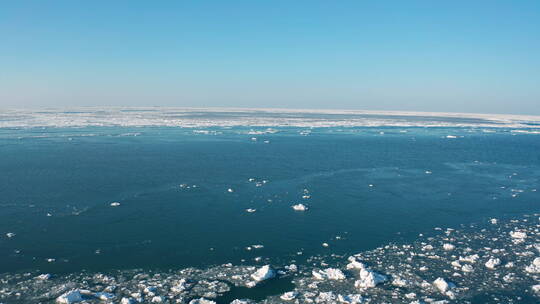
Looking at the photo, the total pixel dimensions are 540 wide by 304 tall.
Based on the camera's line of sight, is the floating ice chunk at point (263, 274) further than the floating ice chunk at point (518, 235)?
No

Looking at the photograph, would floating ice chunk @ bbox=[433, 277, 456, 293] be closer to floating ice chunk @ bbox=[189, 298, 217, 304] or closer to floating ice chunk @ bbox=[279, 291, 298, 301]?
floating ice chunk @ bbox=[279, 291, 298, 301]

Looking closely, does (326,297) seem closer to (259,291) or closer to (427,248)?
(259,291)

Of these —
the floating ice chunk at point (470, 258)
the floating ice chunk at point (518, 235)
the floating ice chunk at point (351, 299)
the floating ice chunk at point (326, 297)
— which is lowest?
the floating ice chunk at point (326, 297)

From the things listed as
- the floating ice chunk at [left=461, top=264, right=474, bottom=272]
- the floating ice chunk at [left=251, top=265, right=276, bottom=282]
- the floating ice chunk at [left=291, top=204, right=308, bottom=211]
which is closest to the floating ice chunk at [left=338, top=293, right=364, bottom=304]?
the floating ice chunk at [left=251, top=265, right=276, bottom=282]

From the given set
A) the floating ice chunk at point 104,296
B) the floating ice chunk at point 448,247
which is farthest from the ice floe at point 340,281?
the floating ice chunk at point 448,247

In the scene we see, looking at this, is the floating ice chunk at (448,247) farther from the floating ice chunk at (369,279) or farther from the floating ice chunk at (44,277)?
the floating ice chunk at (44,277)

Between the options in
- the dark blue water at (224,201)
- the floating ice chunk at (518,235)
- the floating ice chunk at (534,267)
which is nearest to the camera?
the floating ice chunk at (534,267)

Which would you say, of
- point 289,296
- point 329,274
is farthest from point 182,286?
point 329,274
